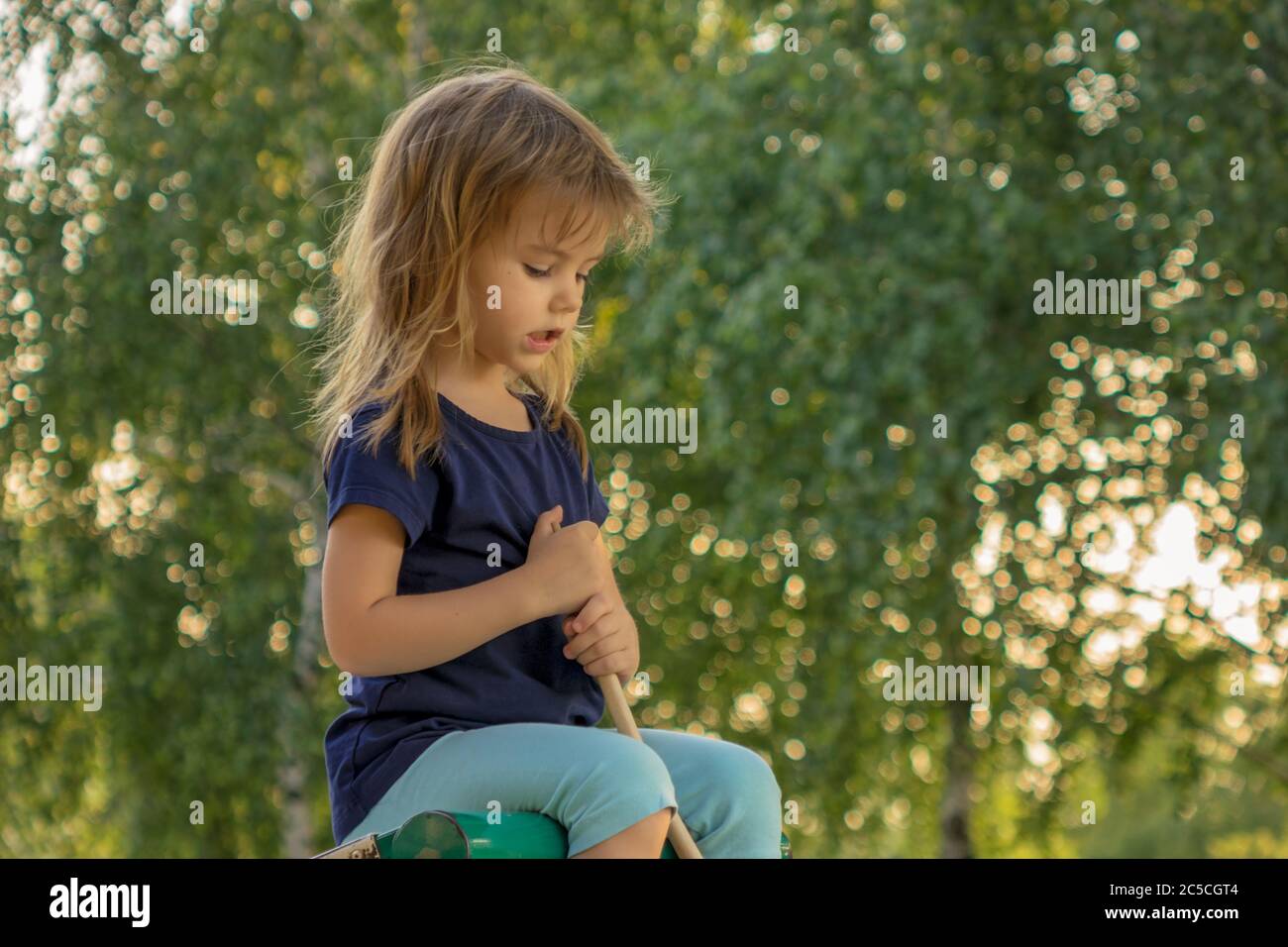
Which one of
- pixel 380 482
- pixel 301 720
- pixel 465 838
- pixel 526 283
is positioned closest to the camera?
pixel 465 838

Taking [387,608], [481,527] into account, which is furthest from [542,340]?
[387,608]

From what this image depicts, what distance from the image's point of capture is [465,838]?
113 cm

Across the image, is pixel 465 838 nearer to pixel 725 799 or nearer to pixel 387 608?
pixel 387 608

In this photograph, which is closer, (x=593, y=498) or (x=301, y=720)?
(x=593, y=498)

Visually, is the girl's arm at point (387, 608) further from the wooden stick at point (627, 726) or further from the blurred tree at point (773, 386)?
the blurred tree at point (773, 386)

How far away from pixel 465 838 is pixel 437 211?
0.57 meters

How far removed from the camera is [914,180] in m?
4.65

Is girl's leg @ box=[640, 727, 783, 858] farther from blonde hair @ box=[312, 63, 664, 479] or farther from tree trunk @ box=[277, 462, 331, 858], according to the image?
tree trunk @ box=[277, 462, 331, 858]

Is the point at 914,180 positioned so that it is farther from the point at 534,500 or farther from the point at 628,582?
the point at 534,500

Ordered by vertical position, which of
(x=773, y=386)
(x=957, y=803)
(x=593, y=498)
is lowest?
(x=957, y=803)

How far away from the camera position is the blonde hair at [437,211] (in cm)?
133

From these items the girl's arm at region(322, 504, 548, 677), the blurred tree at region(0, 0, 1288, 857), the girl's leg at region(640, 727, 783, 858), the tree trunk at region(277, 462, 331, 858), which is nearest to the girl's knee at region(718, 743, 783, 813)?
the girl's leg at region(640, 727, 783, 858)

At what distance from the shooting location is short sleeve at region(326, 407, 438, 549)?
1234 millimetres

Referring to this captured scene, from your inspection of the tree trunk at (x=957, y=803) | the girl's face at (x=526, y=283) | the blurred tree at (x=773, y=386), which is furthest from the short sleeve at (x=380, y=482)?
the tree trunk at (x=957, y=803)
